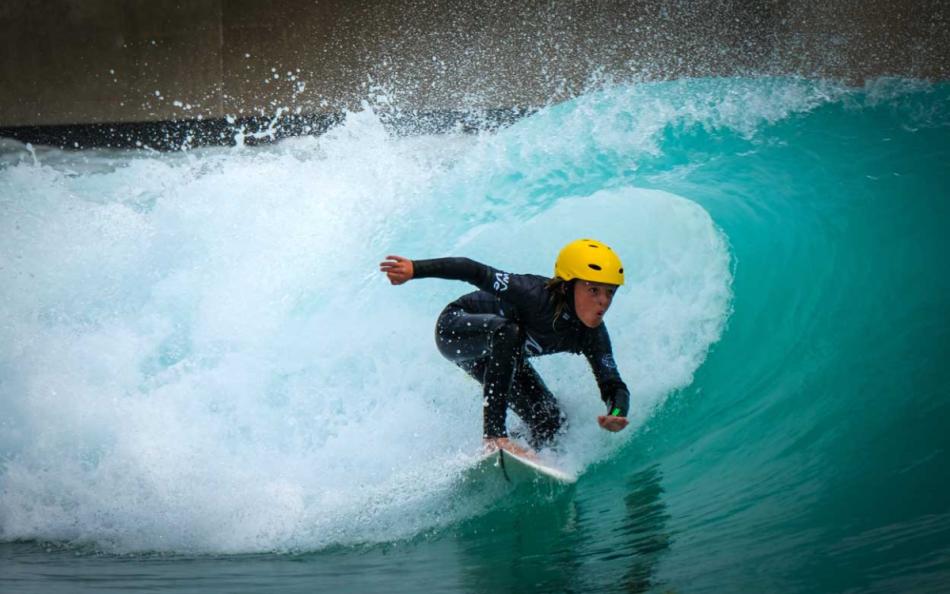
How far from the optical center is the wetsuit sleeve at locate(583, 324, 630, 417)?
105 inches

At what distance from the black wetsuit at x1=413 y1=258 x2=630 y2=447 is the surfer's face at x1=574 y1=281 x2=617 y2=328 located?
0.03 metres

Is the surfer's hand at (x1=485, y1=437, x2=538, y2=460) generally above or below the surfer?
below

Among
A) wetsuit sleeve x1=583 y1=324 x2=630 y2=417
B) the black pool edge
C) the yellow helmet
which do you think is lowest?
wetsuit sleeve x1=583 y1=324 x2=630 y2=417

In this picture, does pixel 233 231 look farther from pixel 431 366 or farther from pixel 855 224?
pixel 855 224

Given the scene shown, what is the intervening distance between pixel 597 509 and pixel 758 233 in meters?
2.06

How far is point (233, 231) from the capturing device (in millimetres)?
4066

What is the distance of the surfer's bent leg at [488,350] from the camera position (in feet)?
8.48

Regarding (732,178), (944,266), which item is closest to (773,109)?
(732,178)

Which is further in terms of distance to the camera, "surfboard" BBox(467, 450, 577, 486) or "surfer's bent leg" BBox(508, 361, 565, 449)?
"surfer's bent leg" BBox(508, 361, 565, 449)

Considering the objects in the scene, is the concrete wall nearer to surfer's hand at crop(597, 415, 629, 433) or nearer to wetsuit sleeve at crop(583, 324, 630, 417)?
wetsuit sleeve at crop(583, 324, 630, 417)

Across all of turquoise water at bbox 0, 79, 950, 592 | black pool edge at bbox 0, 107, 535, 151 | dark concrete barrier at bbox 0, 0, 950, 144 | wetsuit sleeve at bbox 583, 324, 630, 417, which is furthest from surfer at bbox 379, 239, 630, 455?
dark concrete barrier at bbox 0, 0, 950, 144

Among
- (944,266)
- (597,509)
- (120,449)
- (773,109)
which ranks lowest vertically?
(597,509)

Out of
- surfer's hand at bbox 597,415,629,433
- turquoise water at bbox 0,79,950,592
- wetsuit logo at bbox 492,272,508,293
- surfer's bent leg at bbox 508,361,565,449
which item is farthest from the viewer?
surfer's bent leg at bbox 508,361,565,449

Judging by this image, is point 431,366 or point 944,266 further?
point 944,266
